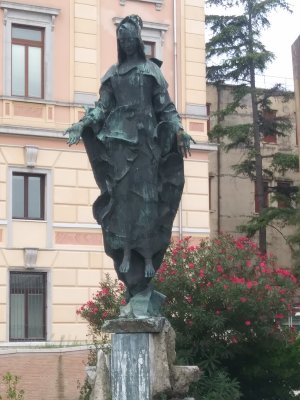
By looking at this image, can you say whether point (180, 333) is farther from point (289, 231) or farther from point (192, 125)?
point (289, 231)

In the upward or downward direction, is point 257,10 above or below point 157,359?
above

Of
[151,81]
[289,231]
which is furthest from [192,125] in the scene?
[151,81]

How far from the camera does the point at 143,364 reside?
28.5ft

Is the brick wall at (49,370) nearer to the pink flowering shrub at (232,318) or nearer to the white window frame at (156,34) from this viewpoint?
the pink flowering shrub at (232,318)

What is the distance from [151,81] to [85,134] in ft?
2.78

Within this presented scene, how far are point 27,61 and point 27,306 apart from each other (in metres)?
6.93

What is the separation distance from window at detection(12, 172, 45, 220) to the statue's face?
16632 millimetres

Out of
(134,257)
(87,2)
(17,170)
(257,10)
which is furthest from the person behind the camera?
(257,10)

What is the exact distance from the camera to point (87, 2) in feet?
90.5

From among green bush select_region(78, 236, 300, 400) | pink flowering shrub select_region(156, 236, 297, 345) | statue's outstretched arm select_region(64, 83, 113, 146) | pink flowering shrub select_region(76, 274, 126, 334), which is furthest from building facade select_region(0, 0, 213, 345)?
statue's outstretched arm select_region(64, 83, 113, 146)

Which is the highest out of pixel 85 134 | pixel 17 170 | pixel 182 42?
pixel 182 42

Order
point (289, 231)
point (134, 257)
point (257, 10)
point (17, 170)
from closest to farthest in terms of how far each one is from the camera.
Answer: point (134, 257) < point (17, 170) < point (257, 10) < point (289, 231)

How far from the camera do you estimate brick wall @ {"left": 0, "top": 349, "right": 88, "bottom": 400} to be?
768 inches

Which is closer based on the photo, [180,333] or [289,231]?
[180,333]
